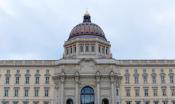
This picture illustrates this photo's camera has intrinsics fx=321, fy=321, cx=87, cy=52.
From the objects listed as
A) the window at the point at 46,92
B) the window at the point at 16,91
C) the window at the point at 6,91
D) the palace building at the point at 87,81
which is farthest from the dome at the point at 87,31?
the window at the point at 6,91

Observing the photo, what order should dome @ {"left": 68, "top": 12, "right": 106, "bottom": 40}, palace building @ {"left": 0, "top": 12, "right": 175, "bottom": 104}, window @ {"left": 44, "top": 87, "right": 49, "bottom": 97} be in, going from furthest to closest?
dome @ {"left": 68, "top": 12, "right": 106, "bottom": 40}, window @ {"left": 44, "top": 87, "right": 49, "bottom": 97}, palace building @ {"left": 0, "top": 12, "right": 175, "bottom": 104}

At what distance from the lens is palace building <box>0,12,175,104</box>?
8469 cm

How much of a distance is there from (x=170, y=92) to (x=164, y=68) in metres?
6.76

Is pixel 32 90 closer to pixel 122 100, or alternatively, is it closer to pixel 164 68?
pixel 122 100

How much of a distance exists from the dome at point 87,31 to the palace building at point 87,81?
11.7 meters

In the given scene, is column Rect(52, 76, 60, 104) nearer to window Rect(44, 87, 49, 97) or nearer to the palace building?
the palace building

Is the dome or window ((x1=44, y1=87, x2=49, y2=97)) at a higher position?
the dome

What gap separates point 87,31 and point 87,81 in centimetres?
1943

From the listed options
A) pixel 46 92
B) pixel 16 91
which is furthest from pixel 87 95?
pixel 16 91

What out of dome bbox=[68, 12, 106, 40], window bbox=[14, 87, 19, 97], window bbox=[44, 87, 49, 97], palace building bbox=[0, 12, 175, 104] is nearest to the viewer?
palace building bbox=[0, 12, 175, 104]

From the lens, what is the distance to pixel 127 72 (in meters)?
87.6

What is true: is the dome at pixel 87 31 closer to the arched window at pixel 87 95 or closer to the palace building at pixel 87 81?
the palace building at pixel 87 81

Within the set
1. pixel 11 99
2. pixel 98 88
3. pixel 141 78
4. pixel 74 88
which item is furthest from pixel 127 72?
pixel 11 99

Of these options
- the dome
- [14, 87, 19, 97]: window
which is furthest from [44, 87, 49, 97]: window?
the dome
